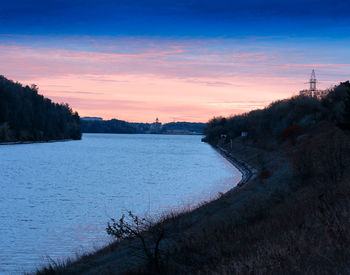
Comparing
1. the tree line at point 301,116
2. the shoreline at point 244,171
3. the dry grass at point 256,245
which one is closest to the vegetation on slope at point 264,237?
the dry grass at point 256,245

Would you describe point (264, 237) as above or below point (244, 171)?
above

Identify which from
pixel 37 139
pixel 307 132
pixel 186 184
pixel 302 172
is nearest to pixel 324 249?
pixel 302 172

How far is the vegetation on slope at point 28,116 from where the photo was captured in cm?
11981

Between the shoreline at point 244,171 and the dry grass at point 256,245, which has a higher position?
the dry grass at point 256,245

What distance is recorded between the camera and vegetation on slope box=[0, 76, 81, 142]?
11981cm

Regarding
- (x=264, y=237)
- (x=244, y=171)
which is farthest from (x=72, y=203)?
(x=244, y=171)

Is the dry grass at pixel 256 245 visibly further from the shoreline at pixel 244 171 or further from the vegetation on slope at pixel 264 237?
the shoreline at pixel 244 171

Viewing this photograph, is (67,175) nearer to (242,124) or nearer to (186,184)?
(186,184)

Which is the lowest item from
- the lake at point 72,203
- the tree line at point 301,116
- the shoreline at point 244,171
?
the shoreline at point 244,171

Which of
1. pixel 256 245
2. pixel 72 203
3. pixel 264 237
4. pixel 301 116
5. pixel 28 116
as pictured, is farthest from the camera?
pixel 28 116

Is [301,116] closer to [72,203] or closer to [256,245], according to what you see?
[72,203]

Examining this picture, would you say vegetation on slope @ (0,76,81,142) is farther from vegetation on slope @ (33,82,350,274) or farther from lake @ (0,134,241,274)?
vegetation on slope @ (33,82,350,274)

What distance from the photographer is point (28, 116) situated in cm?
13112

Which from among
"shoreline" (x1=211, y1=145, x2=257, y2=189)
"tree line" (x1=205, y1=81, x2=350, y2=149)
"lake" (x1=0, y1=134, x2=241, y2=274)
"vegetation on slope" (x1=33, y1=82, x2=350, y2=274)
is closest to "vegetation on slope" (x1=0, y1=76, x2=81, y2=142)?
"tree line" (x1=205, y1=81, x2=350, y2=149)
